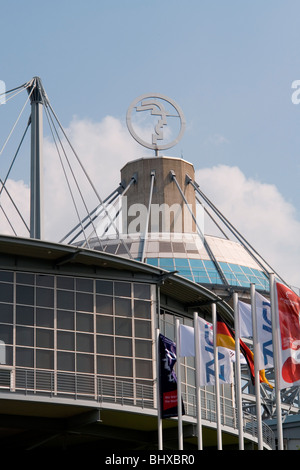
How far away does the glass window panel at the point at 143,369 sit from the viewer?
42.1 metres

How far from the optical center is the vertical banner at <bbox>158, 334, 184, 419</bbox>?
36438 mm

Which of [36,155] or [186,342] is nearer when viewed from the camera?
[186,342]

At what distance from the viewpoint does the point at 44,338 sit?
40406mm

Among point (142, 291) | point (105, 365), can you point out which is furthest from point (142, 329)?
point (105, 365)

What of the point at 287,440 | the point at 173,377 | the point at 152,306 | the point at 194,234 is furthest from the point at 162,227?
the point at 173,377

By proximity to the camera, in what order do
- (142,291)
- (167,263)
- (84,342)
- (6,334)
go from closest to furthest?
(6,334) → (84,342) → (142,291) → (167,263)

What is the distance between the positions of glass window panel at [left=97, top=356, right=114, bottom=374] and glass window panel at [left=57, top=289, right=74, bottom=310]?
2639 mm

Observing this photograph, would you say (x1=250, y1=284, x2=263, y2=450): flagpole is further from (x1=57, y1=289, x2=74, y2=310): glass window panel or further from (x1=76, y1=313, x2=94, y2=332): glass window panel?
(x1=57, y1=289, x2=74, y2=310): glass window panel

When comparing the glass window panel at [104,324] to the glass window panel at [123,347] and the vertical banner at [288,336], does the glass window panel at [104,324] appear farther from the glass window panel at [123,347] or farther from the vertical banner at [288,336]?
the vertical banner at [288,336]

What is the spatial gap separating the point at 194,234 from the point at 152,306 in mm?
34196

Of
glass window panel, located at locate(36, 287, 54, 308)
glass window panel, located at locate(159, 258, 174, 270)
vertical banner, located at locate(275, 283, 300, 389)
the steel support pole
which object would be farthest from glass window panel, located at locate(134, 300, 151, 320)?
A: glass window panel, located at locate(159, 258, 174, 270)

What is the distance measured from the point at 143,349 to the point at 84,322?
10.2 ft

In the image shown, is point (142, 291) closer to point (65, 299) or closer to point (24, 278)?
point (65, 299)
